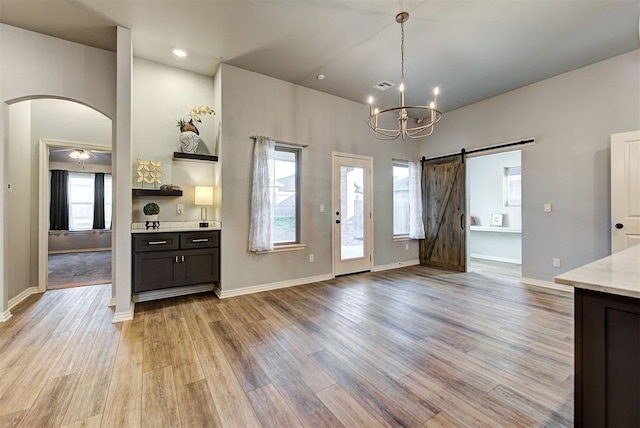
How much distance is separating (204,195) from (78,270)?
3.69 m

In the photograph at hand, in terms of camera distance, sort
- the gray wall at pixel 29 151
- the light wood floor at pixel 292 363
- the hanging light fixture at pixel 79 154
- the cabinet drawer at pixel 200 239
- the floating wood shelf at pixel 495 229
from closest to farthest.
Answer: the light wood floor at pixel 292 363
the gray wall at pixel 29 151
the cabinet drawer at pixel 200 239
the floating wood shelf at pixel 495 229
the hanging light fixture at pixel 79 154

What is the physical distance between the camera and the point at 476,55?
334 cm

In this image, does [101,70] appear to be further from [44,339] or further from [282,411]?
[282,411]

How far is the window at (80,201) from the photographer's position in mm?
7703

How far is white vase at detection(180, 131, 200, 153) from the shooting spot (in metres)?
3.59

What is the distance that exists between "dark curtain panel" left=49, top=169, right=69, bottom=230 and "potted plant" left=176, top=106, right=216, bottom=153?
21.3 feet

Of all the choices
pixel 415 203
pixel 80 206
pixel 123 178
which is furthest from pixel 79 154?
pixel 415 203

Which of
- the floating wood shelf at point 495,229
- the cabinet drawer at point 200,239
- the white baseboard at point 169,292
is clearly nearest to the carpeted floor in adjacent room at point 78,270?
the white baseboard at point 169,292

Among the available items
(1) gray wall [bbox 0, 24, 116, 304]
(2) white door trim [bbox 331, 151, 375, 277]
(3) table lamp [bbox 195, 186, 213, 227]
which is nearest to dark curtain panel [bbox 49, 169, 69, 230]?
(1) gray wall [bbox 0, 24, 116, 304]

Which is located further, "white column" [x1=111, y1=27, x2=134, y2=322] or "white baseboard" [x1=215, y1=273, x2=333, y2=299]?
"white baseboard" [x1=215, y1=273, x2=333, y2=299]

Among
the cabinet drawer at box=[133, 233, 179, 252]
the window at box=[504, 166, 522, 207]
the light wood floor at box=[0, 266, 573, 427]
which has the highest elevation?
Result: the window at box=[504, 166, 522, 207]

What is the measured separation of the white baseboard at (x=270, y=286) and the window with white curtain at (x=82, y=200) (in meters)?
6.75

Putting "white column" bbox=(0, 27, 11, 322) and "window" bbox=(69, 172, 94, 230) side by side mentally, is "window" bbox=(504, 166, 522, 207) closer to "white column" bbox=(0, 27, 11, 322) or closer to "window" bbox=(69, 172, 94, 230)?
"white column" bbox=(0, 27, 11, 322)

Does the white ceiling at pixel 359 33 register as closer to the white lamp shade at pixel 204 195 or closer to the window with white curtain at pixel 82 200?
the white lamp shade at pixel 204 195
